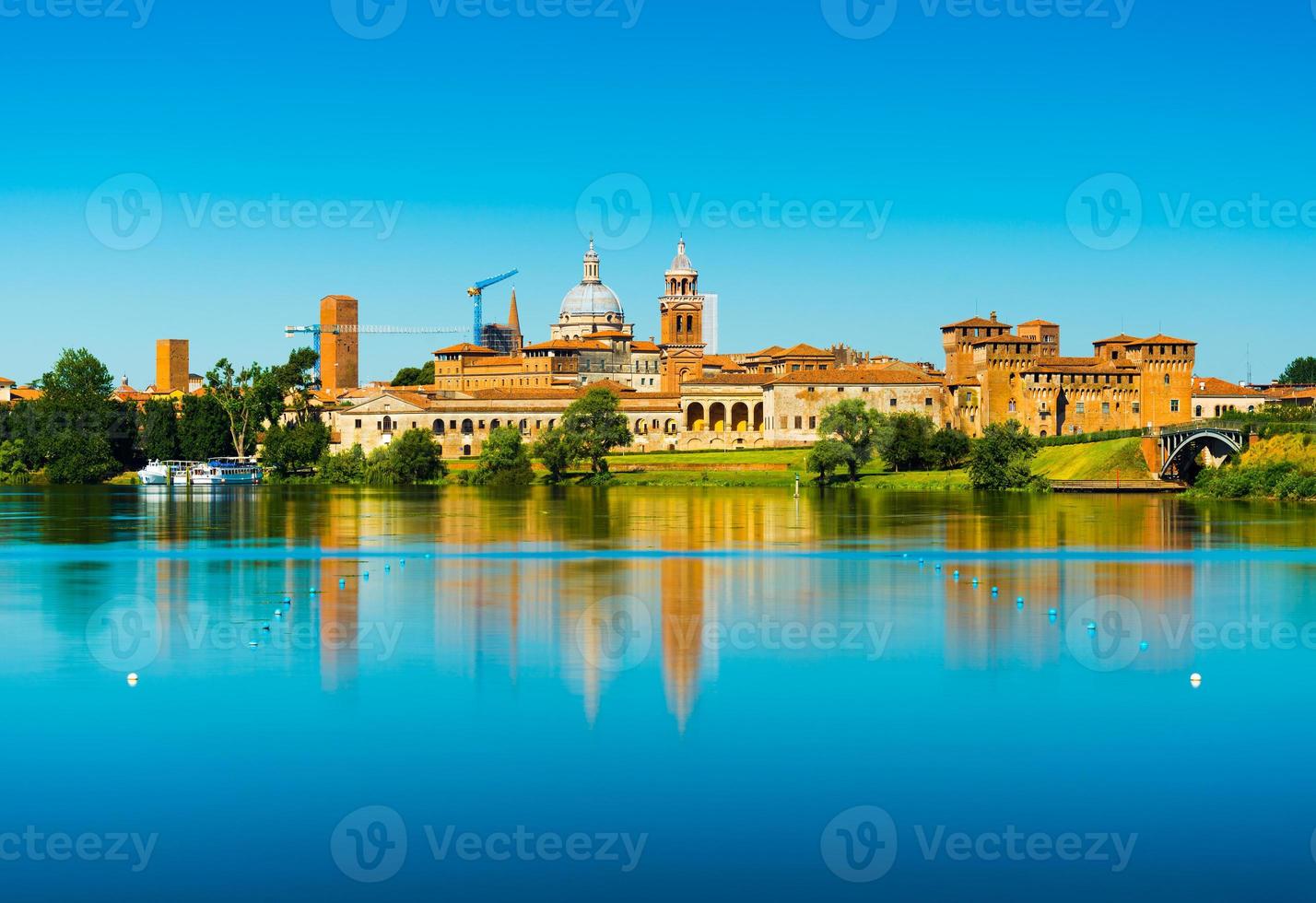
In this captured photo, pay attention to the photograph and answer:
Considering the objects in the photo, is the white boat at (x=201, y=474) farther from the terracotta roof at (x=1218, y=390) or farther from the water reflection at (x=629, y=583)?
the terracotta roof at (x=1218, y=390)

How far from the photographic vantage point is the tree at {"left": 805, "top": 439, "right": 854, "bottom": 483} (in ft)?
214

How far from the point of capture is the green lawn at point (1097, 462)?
60219 millimetres

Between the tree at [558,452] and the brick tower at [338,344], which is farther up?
the brick tower at [338,344]

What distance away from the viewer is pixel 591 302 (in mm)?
131500

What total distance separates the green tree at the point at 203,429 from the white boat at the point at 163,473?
9.66 ft

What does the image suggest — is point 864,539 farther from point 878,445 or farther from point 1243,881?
point 878,445

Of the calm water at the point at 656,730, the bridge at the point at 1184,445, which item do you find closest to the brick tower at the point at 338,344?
the bridge at the point at 1184,445

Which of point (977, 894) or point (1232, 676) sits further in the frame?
point (1232, 676)

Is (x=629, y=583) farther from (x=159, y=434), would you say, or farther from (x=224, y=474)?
(x=159, y=434)

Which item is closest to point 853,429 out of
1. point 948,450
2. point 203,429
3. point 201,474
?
point 948,450

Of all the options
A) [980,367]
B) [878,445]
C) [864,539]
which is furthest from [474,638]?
[980,367]

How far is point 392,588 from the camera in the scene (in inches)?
997

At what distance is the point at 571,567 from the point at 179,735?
14.5 m

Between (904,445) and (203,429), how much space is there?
3729 centimetres
